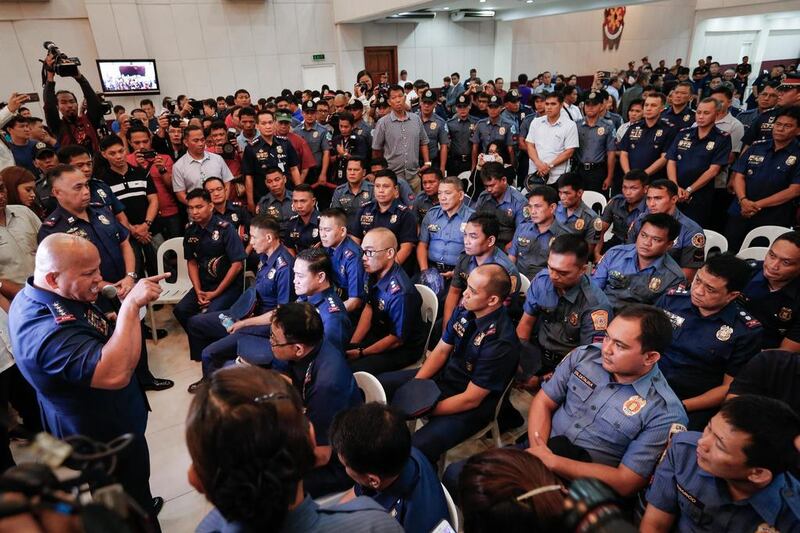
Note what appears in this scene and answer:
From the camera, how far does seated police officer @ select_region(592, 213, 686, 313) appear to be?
2.67 m

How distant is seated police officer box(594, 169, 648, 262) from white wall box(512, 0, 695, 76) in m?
11.7

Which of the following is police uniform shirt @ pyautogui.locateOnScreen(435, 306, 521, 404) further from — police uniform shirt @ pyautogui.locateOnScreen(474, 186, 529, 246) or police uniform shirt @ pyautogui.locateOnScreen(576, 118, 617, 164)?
police uniform shirt @ pyautogui.locateOnScreen(576, 118, 617, 164)

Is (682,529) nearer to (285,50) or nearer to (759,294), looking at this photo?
(759,294)

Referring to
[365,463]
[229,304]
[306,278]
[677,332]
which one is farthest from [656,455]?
[229,304]

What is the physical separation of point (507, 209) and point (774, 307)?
84.5 inches

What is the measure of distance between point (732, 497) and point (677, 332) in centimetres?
109

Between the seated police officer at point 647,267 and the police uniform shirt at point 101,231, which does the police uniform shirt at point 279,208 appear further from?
the seated police officer at point 647,267

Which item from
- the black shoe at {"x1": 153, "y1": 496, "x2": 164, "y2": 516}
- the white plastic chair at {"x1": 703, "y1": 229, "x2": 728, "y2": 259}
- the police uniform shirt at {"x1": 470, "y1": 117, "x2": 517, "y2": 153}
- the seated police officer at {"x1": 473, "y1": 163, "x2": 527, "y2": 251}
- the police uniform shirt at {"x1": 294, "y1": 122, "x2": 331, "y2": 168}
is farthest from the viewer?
the police uniform shirt at {"x1": 470, "y1": 117, "x2": 517, "y2": 153}

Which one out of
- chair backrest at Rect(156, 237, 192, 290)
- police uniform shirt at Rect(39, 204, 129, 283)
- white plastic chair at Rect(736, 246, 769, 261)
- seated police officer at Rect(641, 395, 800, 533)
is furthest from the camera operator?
white plastic chair at Rect(736, 246, 769, 261)

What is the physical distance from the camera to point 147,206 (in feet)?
13.3

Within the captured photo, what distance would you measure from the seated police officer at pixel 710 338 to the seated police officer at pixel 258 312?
2.46 metres

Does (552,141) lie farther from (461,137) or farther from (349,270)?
(349,270)

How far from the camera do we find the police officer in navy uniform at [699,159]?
156 inches

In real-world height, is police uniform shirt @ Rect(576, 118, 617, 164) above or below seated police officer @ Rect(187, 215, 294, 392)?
above
